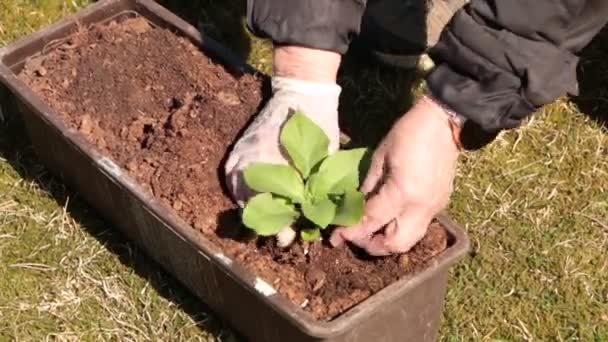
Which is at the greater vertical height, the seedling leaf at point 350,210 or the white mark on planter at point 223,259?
the seedling leaf at point 350,210

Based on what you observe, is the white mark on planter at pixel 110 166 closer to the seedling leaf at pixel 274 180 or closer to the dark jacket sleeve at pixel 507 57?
the seedling leaf at pixel 274 180

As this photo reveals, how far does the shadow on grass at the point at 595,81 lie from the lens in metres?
2.85

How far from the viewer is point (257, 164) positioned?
6.54 ft

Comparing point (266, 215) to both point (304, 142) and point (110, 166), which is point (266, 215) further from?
point (110, 166)

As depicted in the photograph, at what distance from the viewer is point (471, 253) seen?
251cm

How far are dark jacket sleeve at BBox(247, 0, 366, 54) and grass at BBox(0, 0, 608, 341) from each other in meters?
0.53

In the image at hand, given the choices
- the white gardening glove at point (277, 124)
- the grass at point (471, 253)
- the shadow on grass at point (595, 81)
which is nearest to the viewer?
the white gardening glove at point (277, 124)

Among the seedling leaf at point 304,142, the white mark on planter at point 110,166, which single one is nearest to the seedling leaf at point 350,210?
the seedling leaf at point 304,142

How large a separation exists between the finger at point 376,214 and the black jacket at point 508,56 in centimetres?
18

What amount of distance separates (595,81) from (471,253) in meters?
0.71

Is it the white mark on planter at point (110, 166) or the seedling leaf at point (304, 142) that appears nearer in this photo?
the seedling leaf at point (304, 142)

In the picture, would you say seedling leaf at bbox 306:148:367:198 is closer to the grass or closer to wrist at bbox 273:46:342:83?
wrist at bbox 273:46:342:83

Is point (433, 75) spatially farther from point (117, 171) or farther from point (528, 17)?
point (117, 171)

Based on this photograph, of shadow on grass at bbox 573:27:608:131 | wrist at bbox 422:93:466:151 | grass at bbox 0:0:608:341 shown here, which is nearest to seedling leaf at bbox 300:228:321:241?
wrist at bbox 422:93:466:151
